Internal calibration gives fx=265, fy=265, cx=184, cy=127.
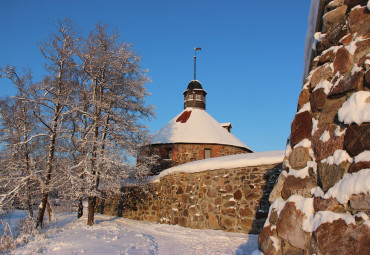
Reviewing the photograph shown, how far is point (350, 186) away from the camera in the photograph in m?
1.92

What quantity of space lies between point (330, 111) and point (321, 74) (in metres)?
0.43

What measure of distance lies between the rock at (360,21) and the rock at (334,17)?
0.18 m

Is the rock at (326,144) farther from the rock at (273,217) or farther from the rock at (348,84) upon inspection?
the rock at (273,217)

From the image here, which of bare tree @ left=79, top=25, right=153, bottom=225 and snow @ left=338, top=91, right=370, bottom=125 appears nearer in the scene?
snow @ left=338, top=91, right=370, bottom=125

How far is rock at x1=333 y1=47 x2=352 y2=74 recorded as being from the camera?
231cm

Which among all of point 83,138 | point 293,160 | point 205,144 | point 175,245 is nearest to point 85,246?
point 175,245

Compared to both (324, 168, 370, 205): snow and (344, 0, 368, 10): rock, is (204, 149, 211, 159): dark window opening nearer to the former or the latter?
(344, 0, 368, 10): rock

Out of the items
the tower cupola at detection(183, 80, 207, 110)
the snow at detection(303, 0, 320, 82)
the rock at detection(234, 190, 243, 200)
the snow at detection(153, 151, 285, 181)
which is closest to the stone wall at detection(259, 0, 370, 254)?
the snow at detection(303, 0, 320, 82)

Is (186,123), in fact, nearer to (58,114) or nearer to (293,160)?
(58,114)

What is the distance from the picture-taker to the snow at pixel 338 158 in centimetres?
204

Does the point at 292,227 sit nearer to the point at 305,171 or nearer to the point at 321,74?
the point at 305,171

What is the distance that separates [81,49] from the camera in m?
10.6

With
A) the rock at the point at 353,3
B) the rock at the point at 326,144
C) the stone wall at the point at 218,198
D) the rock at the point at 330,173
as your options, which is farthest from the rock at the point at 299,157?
the stone wall at the point at 218,198

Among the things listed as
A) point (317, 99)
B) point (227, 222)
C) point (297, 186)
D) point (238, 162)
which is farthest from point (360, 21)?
point (227, 222)
